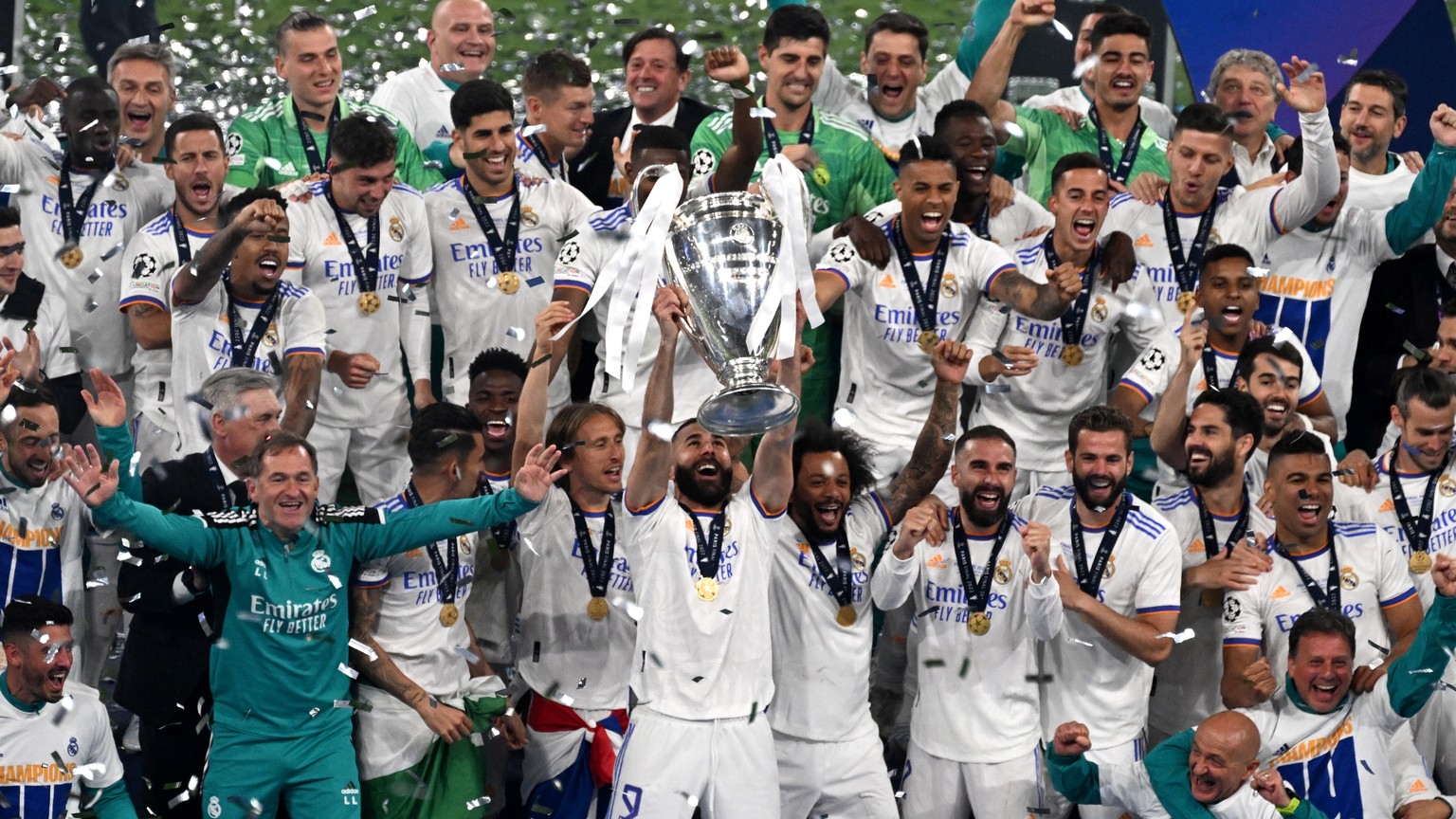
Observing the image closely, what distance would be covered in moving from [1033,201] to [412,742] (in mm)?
3038

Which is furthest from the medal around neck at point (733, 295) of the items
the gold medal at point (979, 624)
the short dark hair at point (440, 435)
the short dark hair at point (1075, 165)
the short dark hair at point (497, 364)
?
the short dark hair at point (1075, 165)

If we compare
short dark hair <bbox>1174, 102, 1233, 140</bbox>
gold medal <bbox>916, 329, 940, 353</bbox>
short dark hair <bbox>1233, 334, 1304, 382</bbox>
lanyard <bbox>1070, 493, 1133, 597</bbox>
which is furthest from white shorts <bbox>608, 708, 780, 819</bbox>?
short dark hair <bbox>1174, 102, 1233, 140</bbox>

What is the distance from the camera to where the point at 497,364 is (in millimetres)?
6984

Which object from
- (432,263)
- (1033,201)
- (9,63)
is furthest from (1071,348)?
(9,63)

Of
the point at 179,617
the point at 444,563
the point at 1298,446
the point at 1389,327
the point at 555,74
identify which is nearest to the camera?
the point at 179,617

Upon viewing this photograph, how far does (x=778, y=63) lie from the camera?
762 centimetres

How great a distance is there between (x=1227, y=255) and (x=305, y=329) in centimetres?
312

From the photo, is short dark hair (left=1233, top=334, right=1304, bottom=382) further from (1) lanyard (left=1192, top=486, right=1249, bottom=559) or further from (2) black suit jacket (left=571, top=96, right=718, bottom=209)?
(2) black suit jacket (left=571, top=96, right=718, bottom=209)

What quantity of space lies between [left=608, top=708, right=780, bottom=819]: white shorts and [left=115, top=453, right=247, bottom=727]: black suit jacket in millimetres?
1325

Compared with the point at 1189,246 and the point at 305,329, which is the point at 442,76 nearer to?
the point at 305,329

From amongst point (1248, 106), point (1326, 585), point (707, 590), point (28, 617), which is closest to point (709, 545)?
point (707, 590)

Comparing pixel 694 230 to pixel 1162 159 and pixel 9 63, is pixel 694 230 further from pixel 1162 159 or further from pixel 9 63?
pixel 9 63

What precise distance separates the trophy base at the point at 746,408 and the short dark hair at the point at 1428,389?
302 cm

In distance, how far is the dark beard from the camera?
6.27m
